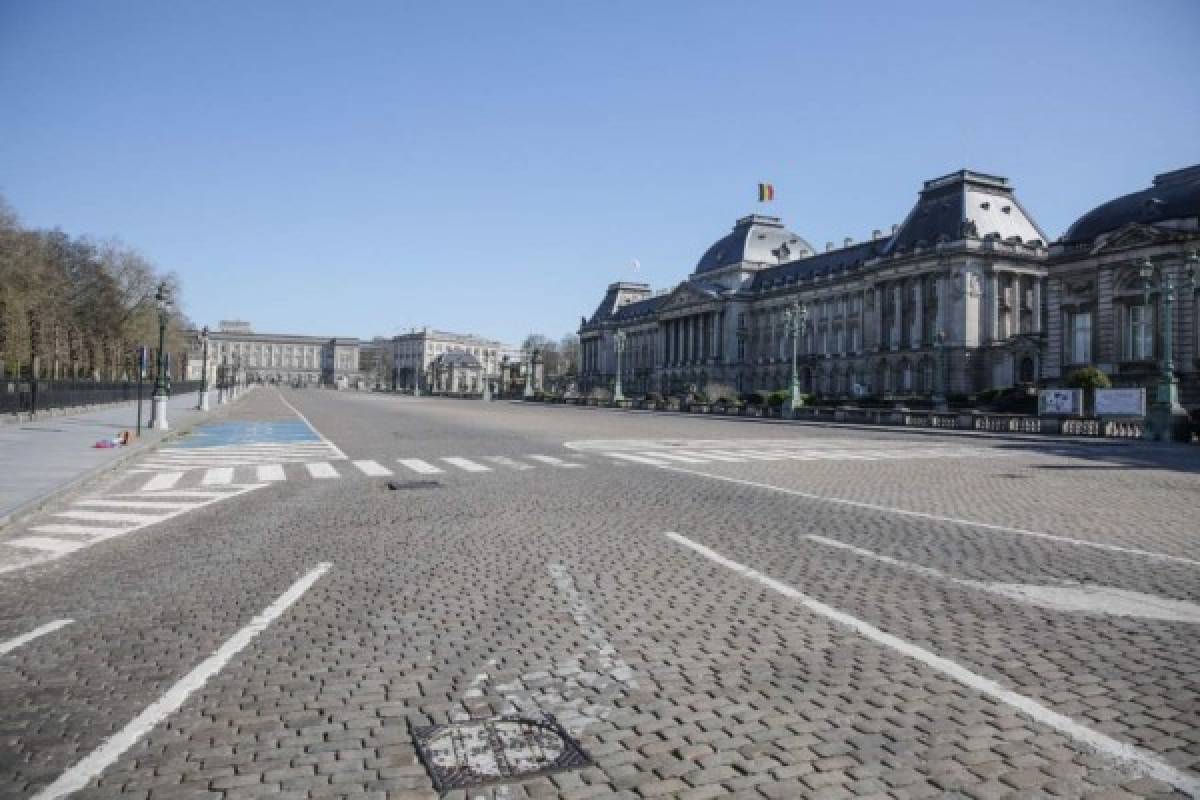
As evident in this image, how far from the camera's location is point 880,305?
89812 millimetres

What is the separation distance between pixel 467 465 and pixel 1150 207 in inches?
2192

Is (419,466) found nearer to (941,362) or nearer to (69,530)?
(69,530)

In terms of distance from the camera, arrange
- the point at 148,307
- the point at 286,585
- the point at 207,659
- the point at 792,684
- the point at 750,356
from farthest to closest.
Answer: the point at 750,356 → the point at 148,307 → the point at 286,585 → the point at 207,659 → the point at 792,684

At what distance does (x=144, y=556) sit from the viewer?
8.84 metres

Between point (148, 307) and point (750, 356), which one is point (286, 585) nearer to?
point (148, 307)

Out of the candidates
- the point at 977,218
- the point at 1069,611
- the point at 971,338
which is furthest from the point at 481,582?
the point at 977,218

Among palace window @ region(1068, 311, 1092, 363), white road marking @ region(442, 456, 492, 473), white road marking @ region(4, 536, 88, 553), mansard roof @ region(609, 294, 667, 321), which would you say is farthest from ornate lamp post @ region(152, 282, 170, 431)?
mansard roof @ region(609, 294, 667, 321)

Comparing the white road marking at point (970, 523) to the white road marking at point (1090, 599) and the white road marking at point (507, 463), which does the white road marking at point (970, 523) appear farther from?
the white road marking at point (507, 463)

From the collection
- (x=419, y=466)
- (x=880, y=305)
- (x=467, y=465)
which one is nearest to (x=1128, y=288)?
(x=880, y=305)

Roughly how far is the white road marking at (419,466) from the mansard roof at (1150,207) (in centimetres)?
5487

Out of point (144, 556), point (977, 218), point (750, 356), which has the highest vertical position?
point (977, 218)

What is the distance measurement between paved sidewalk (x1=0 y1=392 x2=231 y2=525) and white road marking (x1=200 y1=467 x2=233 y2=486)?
2083 mm

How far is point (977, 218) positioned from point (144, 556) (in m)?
87.9

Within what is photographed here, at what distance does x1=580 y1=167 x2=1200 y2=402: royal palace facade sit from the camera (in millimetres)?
54375
